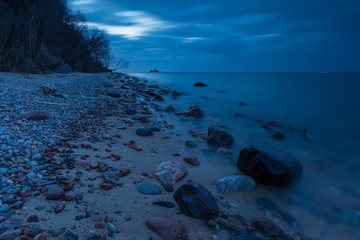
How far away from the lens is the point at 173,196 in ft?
11.3

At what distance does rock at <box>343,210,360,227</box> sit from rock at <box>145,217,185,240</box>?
2822 mm

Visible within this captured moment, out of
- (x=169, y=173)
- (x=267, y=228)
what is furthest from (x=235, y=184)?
(x=169, y=173)

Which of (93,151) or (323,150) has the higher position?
(93,151)

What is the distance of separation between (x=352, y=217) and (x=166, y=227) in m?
3.13

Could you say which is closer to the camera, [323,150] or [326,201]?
[326,201]

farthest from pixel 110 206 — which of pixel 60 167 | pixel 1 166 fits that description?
pixel 1 166

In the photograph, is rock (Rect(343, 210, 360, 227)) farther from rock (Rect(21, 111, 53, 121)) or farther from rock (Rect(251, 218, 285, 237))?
rock (Rect(21, 111, 53, 121))

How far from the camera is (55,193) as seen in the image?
2.85 meters

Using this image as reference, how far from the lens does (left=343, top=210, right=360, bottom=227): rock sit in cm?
379

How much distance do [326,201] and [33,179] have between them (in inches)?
187

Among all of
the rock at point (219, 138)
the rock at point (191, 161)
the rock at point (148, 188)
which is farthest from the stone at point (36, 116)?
the rock at point (219, 138)

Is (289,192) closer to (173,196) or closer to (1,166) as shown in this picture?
(173,196)

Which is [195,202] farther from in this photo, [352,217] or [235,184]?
[352,217]

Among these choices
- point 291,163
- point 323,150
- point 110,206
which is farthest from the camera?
point 323,150
